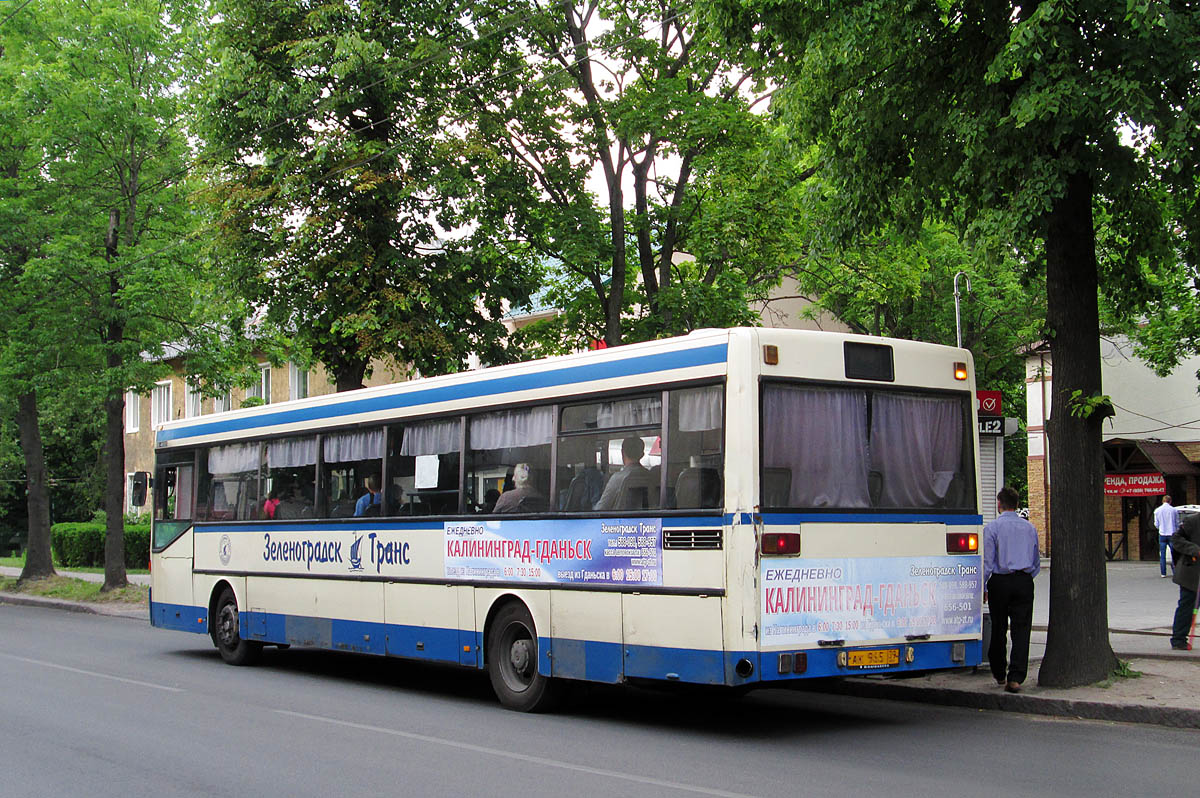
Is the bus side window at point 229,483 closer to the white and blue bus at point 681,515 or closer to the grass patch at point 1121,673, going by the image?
the white and blue bus at point 681,515

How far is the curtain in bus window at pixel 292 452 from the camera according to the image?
14.8 meters

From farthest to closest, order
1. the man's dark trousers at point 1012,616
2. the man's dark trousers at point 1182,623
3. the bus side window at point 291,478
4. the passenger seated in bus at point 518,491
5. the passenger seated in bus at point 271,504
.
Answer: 1. the passenger seated in bus at point 271,504
2. the bus side window at point 291,478
3. the man's dark trousers at point 1182,623
4. the passenger seated in bus at point 518,491
5. the man's dark trousers at point 1012,616

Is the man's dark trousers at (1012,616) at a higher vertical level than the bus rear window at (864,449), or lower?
lower

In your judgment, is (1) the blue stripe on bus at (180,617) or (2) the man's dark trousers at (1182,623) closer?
(2) the man's dark trousers at (1182,623)

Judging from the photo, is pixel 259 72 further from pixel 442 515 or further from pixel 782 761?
pixel 782 761

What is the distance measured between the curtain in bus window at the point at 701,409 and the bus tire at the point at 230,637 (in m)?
8.30

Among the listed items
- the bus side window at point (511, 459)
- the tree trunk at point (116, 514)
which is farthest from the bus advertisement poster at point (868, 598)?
the tree trunk at point (116, 514)

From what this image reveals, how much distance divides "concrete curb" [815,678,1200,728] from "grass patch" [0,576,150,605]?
55.9ft

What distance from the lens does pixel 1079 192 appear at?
11.8 meters

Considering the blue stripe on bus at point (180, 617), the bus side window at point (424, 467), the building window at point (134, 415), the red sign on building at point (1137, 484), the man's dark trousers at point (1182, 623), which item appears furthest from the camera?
the building window at point (134, 415)

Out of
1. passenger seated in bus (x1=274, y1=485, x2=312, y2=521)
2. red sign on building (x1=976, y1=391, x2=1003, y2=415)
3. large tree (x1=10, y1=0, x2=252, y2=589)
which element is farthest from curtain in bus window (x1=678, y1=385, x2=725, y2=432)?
large tree (x1=10, y1=0, x2=252, y2=589)

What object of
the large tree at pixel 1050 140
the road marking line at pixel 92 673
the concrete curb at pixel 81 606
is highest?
the large tree at pixel 1050 140

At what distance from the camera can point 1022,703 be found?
11.1 meters

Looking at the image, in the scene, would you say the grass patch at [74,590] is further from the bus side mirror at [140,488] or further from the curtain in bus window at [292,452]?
the curtain in bus window at [292,452]
